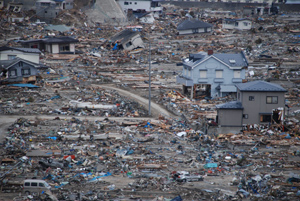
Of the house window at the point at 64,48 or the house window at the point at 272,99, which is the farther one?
the house window at the point at 64,48

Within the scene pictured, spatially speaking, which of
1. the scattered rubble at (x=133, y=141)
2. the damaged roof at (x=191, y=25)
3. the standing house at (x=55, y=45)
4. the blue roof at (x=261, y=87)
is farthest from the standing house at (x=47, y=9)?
the blue roof at (x=261, y=87)

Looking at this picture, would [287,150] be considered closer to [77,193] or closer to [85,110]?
[77,193]

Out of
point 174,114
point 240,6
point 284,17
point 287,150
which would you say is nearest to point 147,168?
point 287,150

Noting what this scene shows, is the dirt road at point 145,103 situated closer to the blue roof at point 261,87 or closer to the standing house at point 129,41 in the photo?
the blue roof at point 261,87

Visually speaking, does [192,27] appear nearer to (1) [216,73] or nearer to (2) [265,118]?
(1) [216,73]

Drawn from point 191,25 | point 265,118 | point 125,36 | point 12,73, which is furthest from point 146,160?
point 191,25

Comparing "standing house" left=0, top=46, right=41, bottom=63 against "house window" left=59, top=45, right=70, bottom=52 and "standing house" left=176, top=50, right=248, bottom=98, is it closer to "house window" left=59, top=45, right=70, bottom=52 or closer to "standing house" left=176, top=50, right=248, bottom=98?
"house window" left=59, top=45, right=70, bottom=52
